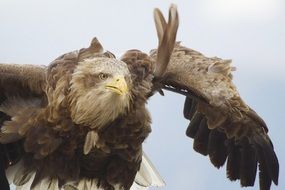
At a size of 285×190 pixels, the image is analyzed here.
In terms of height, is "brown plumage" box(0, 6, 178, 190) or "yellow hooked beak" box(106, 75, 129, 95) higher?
"yellow hooked beak" box(106, 75, 129, 95)

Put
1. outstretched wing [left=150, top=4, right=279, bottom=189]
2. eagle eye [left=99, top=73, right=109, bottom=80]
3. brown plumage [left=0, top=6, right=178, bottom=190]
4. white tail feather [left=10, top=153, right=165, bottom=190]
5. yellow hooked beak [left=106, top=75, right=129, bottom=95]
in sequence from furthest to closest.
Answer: outstretched wing [left=150, top=4, right=279, bottom=189] < white tail feather [left=10, top=153, right=165, bottom=190] < brown plumage [left=0, top=6, right=178, bottom=190] < eagle eye [left=99, top=73, right=109, bottom=80] < yellow hooked beak [left=106, top=75, right=129, bottom=95]

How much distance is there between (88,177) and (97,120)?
30.9 inches

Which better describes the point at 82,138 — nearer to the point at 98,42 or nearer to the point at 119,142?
the point at 119,142

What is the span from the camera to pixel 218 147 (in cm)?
915

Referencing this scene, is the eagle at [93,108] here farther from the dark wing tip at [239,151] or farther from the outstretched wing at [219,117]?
the dark wing tip at [239,151]

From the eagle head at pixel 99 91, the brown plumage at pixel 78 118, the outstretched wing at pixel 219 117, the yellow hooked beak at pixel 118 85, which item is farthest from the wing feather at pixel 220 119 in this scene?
the yellow hooked beak at pixel 118 85

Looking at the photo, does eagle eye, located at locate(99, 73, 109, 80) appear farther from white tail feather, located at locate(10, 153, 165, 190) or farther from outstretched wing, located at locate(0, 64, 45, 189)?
white tail feather, located at locate(10, 153, 165, 190)

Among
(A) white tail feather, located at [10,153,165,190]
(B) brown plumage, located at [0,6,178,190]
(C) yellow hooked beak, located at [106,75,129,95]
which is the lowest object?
(A) white tail feather, located at [10,153,165,190]

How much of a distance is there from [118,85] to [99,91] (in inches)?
8.6

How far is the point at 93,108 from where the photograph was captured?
6766 millimetres

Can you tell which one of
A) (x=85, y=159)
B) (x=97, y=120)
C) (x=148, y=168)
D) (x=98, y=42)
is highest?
(x=98, y=42)

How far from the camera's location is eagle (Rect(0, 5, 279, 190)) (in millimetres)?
6825

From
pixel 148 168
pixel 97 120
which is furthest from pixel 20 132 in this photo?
pixel 148 168

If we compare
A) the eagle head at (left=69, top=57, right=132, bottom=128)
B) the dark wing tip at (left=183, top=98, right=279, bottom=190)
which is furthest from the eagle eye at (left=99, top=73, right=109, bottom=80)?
the dark wing tip at (left=183, top=98, right=279, bottom=190)
